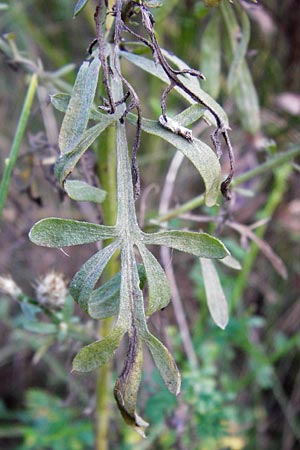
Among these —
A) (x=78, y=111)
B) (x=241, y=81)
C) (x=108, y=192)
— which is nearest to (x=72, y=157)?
(x=78, y=111)

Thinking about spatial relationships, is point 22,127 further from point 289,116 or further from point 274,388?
point 274,388

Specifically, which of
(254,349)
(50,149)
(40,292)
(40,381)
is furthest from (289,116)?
(40,381)

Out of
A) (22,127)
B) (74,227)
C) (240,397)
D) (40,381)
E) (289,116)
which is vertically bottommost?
(40,381)

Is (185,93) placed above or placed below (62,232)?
above

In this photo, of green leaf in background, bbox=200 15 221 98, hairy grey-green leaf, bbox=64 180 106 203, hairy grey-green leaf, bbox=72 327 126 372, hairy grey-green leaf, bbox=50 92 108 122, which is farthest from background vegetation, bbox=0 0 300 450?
hairy grey-green leaf, bbox=72 327 126 372

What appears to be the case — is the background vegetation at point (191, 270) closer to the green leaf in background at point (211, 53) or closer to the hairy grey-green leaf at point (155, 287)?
the green leaf in background at point (211, 53)

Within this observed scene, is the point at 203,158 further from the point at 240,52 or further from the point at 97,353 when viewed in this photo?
the point at 240,52
